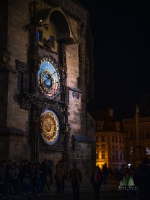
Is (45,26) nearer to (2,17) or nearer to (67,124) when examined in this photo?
(2,17)

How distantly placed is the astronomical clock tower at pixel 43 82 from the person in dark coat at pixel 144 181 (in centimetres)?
1368

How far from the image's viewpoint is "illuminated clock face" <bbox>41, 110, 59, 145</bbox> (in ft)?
86.1

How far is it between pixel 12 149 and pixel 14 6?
9036 millimetres

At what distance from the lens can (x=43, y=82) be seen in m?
26.6

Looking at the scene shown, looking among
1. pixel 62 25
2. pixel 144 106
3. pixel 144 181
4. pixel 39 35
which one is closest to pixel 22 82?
pixel 39 35

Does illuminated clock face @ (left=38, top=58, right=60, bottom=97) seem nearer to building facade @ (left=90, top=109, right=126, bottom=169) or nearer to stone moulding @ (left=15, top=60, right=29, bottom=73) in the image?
stone moulding @ (left=15, top=60, right=29, bottom=73)

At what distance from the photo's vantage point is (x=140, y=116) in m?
77.1

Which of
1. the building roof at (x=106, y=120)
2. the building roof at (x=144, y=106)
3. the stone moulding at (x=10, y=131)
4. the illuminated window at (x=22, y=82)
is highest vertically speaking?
the building roof at (x=144, y=106)

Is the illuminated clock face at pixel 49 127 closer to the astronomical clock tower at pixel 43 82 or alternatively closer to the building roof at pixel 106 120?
the astronomical clock tower at pixel 43 82

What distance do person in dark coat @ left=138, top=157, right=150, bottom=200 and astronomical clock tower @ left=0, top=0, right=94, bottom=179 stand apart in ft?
44.9

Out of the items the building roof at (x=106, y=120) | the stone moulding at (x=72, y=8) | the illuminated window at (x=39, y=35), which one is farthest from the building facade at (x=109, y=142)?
the illuminated window at (x=39, y=35)

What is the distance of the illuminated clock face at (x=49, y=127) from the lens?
26250 millimetres

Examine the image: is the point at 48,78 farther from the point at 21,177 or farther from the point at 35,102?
the point at 21,177

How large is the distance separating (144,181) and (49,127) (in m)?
17.7
